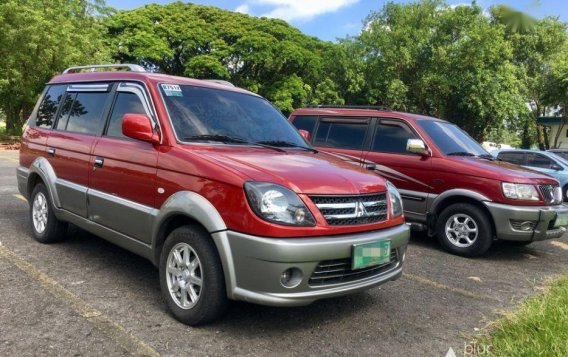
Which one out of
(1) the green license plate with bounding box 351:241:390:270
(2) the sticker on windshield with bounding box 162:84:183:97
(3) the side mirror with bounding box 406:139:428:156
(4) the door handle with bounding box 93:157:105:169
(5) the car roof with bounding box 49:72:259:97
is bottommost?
(1) the green license plate with bounding box 351:241:390:270

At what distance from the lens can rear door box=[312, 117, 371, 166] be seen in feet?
24.2

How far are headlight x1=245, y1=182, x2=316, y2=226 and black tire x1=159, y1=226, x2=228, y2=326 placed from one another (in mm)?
480

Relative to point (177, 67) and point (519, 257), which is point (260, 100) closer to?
point (519, 257)

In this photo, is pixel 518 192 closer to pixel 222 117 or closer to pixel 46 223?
pixel 222 117

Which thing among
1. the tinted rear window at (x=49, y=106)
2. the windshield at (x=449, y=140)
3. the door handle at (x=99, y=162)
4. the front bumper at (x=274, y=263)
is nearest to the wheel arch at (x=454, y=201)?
the windshield at (x=449, y=140)

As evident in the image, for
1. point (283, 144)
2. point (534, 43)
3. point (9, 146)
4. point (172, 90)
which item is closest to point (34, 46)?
Result: point (9, 146)

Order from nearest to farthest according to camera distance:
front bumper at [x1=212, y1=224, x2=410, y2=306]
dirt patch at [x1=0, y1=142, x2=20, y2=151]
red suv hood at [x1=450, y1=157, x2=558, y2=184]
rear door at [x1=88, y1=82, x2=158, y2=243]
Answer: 1. front bumper at [x1=212, y1=224, x2=410, y2=306]
2. rear door at [x1=88, y1=82, x2=158, y2=243]
3. red suv hood at [x1=450, y1=157, x2=558, y2=184]
4. dirt patch at [x1=0, y1=142, x2=20, y2=151]

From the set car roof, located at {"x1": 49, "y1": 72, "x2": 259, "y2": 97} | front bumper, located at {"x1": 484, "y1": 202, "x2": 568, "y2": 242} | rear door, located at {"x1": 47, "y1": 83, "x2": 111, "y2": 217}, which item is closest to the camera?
car roof, located at {"x1": 49, "y1": 72, "x2": 259, "y2": 97}

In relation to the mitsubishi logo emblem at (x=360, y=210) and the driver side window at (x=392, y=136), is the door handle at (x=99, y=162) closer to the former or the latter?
the mitsubishi logo emblem at (x=360, y=210)

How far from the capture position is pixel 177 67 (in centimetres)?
3300

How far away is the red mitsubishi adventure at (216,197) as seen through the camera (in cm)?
319

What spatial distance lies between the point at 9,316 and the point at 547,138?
42960 millimetres

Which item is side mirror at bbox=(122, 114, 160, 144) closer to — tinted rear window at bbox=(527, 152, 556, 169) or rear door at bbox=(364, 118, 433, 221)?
rear door at bbox=(364, 118, 433, 221)

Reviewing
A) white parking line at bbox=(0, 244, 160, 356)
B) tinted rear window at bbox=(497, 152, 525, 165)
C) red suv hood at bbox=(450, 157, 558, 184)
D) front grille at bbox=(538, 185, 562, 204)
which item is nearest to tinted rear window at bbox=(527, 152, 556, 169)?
tinted rear window at bbox=(497, 152, 525, 165)
